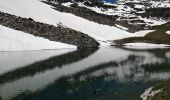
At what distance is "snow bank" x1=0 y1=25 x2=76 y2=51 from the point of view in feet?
366

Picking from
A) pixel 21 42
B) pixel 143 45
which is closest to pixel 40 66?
pixel 21 42

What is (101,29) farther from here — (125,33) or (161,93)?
(161,93)

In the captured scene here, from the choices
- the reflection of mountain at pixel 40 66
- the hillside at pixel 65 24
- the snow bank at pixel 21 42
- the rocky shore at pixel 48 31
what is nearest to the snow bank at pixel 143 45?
the hillside at pixel 65 24

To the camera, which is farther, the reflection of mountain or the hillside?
the hillside

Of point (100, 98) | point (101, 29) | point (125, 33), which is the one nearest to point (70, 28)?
point (101, 29)

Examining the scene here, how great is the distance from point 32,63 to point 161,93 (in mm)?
49711

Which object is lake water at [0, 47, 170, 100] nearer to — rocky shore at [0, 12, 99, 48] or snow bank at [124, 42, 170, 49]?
rocky shore at [0, 12, 99, 48]

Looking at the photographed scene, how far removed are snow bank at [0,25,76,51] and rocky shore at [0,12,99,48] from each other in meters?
3.59

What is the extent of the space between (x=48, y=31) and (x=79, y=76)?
6494 cm

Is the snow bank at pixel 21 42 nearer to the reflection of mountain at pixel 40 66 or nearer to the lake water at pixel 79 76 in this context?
the lake water at pixel 79 76

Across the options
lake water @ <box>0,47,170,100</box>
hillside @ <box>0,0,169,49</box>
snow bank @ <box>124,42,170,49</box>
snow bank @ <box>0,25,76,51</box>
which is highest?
hillside @ <box>0,0,169,49</box>

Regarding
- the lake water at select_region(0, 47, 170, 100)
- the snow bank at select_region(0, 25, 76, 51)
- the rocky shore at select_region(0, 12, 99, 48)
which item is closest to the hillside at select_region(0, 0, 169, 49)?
the rocky shore at select_region(0, 12, 99, 48)

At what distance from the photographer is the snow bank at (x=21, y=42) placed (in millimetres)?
111450

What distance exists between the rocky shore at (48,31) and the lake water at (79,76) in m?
25.5
